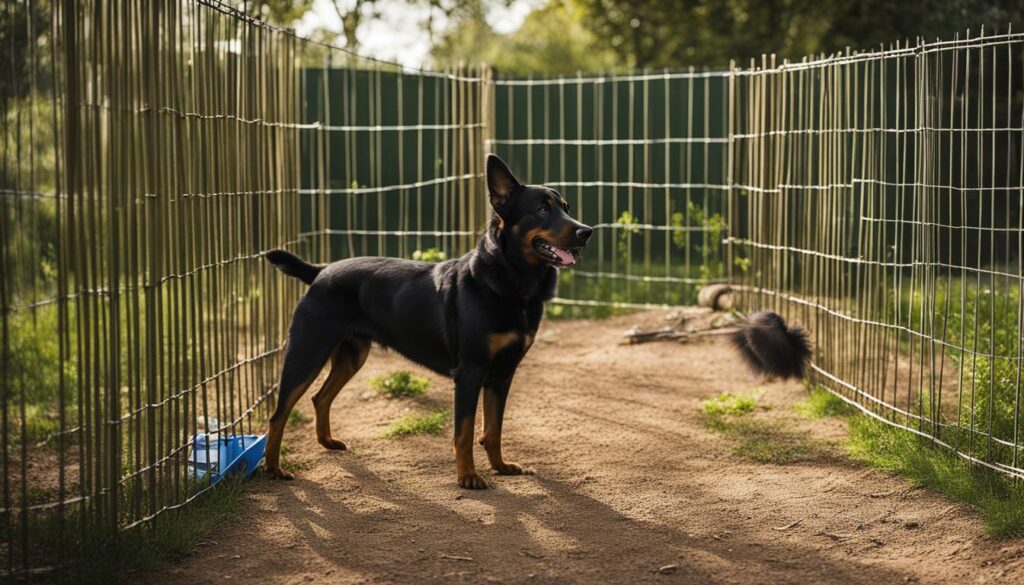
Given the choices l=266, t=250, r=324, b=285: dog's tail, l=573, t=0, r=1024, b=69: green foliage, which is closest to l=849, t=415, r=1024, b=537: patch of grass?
l=266, t=250, r=324, b=285: dog's tail

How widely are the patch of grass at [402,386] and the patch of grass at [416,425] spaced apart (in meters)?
0.56

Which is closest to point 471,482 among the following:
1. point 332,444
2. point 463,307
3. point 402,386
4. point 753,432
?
point 463,307

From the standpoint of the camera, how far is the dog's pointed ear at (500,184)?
16.9ft

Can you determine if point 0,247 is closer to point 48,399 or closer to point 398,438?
point 48,399

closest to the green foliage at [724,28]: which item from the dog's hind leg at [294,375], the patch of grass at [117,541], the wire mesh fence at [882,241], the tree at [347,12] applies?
the tree at [347,12]

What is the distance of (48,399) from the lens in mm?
4184

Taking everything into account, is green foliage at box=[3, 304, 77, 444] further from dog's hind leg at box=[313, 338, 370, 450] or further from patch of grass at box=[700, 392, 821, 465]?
patch of grass at box=[700, 392, 821, 465]

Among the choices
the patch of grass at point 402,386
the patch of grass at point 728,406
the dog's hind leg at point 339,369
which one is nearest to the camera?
the dog's hind leg at point 339,369

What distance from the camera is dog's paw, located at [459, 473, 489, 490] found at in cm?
514

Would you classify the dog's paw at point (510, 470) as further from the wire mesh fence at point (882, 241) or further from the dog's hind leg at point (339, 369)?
the wire mesh fence at point (882, 241)

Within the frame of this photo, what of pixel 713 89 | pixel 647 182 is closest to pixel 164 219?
pixel 647 182

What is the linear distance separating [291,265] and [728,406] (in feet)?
8.78

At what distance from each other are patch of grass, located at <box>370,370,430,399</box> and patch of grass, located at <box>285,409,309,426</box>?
602 mm

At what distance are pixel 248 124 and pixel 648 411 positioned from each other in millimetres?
2765
